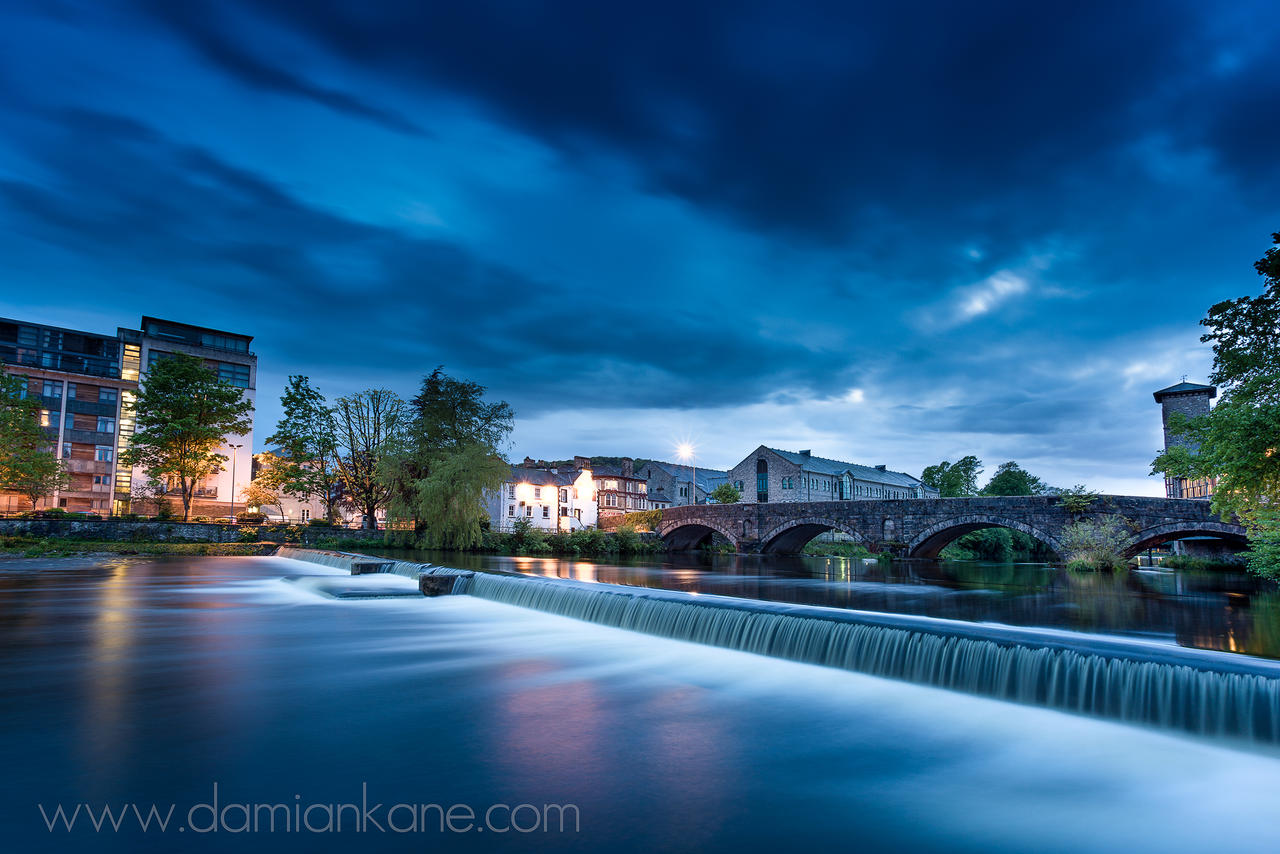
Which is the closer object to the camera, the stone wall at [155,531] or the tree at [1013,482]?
the stone wall at [155,531]

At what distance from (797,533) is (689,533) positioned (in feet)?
35.2

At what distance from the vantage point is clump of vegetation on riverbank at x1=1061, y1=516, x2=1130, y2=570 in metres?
29.8

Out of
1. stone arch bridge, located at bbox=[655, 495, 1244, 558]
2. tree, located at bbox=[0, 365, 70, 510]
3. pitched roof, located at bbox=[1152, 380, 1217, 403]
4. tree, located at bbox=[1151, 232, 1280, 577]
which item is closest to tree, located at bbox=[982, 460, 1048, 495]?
pitched roof, located at bbox=[1152, 380, 1217, 403]

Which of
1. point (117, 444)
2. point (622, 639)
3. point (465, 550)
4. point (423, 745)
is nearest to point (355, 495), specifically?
point (465, 550)

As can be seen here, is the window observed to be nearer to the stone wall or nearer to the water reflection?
the stone wall

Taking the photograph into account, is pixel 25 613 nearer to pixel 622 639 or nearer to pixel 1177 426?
pixel 622 639

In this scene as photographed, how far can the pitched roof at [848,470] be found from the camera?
66312 mm

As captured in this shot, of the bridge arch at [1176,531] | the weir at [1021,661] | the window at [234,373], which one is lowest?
the weir at [1021,661]

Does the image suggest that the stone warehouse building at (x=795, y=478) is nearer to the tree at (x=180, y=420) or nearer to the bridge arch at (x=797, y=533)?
the bridge arch at (x=797, y=533)

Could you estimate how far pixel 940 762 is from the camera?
6074 millimetres

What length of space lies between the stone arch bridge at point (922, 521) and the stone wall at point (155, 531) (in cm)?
2447

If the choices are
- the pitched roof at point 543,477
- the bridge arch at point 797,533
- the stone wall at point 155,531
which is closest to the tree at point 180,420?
the stone wall at point 155,531

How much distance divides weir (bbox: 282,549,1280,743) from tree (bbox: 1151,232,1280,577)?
914cm

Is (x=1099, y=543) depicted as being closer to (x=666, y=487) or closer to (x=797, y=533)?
(x=797, y=533)
